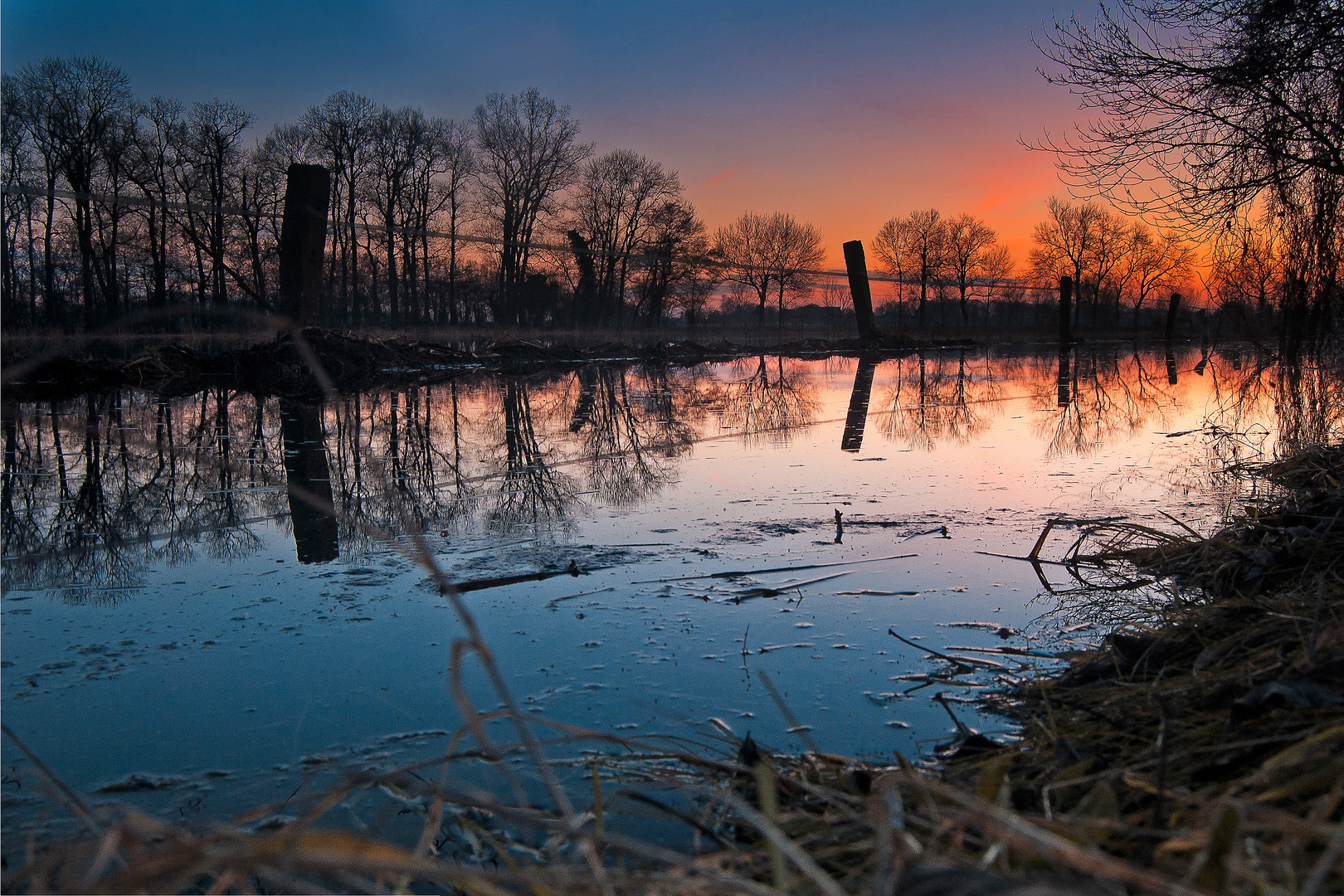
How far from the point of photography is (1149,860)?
2.83 ft

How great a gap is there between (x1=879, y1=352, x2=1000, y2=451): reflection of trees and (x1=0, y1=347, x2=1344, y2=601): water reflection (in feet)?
0.14

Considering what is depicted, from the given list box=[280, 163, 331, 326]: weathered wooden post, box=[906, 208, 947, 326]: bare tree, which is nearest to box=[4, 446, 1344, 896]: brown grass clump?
box=[280, 163, 331, 326]: weathered wooden post

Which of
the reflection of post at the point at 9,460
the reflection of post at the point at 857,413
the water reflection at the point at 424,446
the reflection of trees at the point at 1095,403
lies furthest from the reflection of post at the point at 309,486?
the reflection of trees at the point at 1095,403

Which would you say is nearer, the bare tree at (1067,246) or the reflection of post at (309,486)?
the reflection of post at (309,486)

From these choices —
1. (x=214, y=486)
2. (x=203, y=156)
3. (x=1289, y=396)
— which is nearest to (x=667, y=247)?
(x=203, y=156)

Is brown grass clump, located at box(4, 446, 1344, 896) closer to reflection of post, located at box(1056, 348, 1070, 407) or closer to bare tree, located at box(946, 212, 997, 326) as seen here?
reflection of post, located at box(1056, 348, 1070, 407)

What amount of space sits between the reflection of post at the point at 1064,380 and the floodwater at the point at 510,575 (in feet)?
8.04

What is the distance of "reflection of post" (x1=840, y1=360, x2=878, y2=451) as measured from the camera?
5.55 m

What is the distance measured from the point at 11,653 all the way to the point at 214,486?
2002mm

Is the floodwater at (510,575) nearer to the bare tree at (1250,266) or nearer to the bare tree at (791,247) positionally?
the bare tree at (1250,266)

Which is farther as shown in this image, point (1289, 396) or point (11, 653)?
point (1289, 396)

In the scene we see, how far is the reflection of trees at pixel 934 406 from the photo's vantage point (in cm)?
598

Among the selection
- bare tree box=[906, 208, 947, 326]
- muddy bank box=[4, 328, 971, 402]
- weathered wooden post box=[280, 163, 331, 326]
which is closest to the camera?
muddy bank box=[4, 328, 971, 402]

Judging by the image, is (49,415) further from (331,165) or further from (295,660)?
(331,165)
